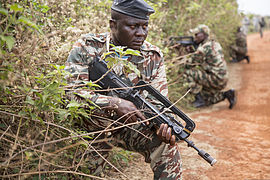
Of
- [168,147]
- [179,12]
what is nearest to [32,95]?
[168,147]

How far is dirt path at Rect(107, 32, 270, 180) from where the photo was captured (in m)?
3.56

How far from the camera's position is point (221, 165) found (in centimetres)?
386

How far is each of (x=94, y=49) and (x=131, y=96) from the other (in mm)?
558

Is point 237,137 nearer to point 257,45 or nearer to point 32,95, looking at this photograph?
point 32,95

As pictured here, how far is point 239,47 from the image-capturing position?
12.5 meters

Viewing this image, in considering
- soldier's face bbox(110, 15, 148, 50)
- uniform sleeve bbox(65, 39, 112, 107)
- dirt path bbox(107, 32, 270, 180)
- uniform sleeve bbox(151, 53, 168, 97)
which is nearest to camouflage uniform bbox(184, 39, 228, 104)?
dirt path bbox(107, 32, 270, 180)

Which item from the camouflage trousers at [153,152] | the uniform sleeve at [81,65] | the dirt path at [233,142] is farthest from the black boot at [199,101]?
the uniform sleeve at [81,65]

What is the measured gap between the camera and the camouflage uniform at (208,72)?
22.2 ft

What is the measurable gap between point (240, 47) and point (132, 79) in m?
10.6

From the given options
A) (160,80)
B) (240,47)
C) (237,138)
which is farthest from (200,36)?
(240,47)

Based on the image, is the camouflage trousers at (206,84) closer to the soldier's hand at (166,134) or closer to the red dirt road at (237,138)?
the red dirt road at (237,138)

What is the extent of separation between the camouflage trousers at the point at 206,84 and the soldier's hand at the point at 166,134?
4.57m

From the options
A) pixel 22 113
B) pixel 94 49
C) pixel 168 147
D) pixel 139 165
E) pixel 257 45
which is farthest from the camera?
pixel 257 45

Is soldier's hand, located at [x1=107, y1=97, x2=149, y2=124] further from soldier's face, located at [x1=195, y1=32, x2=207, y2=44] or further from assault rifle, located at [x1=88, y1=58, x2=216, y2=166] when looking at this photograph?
soldier's face, located at [x1=195, y1=32, x2=207, y2=44]
